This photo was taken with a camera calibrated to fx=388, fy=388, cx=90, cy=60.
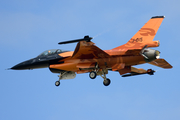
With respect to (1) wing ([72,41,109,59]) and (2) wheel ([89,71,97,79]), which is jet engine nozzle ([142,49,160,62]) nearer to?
(1) wing ([72,41,109,59])

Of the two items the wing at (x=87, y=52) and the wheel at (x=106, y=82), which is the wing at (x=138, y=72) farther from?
the wing at (x=87, y=52)

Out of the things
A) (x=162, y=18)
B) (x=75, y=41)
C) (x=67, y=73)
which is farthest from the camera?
(x=67, y=73)

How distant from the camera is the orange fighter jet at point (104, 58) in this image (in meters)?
33.0

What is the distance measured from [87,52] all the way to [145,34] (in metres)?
5.35

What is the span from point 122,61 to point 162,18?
18.0 feet

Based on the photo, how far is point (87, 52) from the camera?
3406 cm

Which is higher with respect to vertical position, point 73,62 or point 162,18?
point 162,18

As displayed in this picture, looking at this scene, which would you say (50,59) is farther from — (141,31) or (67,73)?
(141,31)

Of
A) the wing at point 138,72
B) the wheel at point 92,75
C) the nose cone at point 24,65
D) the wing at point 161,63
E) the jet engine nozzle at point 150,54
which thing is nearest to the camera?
the jet engine nozzle at point 150,54

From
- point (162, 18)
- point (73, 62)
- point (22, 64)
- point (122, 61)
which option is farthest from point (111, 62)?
point (22, 64)

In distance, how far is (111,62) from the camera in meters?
34.3

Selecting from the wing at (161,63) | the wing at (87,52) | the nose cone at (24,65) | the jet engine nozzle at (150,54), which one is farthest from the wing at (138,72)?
the nose cone at (24,65)

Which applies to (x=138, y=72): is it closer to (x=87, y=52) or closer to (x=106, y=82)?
(x=106, y=82)

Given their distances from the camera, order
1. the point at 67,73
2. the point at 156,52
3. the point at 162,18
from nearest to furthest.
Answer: the point at 156,52 < the point at 162,18 < the point at 67,73
